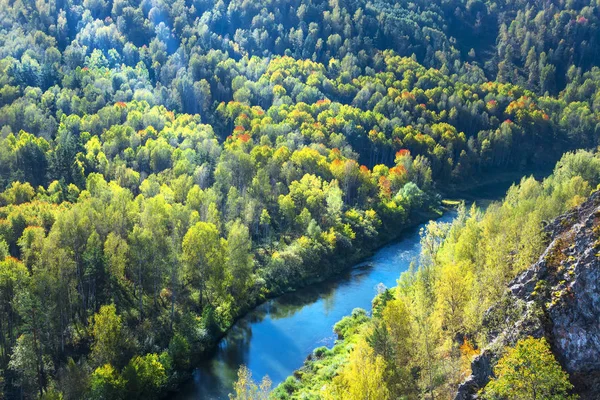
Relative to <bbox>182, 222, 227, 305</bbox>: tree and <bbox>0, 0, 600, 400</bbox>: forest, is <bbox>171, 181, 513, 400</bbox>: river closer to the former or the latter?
<bbox>0, 0, 600, 400</bbox>: forest

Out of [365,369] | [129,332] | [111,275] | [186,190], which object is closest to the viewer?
[365,369]

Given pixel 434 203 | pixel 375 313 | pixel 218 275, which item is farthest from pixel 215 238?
pixel 434 203

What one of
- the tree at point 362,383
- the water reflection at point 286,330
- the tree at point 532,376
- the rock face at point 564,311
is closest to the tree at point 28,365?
the water reflection at point 286,330

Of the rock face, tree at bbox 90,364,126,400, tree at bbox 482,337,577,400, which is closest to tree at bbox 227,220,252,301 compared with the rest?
tree at bbox 90,364,126,400

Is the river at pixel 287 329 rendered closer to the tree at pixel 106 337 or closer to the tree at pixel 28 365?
the tree at pixel 106 337

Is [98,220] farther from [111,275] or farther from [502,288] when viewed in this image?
[502,288]

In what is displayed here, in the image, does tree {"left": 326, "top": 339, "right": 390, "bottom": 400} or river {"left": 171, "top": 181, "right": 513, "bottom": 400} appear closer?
tree {"left": 326, "top": 339, "right": 390, "bottom": 400}
